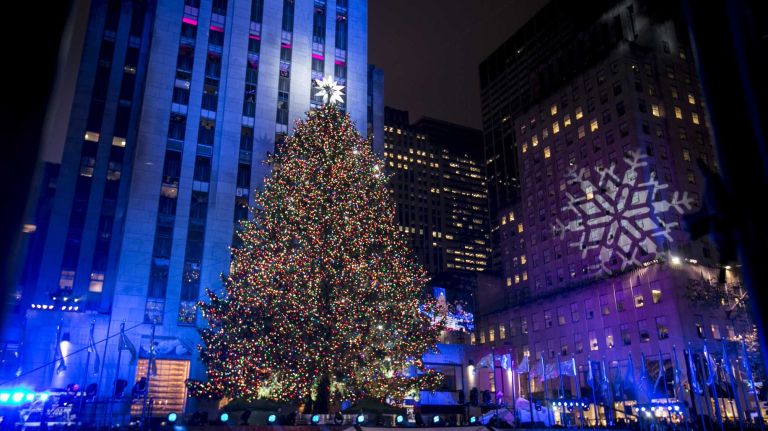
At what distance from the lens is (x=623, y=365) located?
62.2 meters

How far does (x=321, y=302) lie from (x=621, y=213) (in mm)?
53772

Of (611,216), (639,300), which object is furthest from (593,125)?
(639,300)

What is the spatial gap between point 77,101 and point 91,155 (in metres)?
5.41

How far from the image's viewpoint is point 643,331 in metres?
60.4

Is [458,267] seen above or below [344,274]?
above

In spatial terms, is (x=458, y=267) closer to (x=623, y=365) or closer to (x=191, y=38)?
(x=623, y=365)

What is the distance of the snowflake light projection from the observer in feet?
215

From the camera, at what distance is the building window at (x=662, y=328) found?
5772cm

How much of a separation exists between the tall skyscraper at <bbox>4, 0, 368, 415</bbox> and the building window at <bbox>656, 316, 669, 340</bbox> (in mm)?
37786

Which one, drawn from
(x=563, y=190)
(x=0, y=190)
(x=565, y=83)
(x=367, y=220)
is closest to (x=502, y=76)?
(x=565, y=83)

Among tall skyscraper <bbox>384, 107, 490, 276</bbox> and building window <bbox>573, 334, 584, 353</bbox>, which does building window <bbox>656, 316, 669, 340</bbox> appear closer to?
building window <bbox>573, 334, 584, 353</bbox>

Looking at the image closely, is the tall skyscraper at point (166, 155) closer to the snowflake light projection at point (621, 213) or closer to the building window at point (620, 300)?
the building window at point (620, 300)

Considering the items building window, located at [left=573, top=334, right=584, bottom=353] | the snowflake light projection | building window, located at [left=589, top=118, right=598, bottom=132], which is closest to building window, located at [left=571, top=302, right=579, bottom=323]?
building window, located at [left=573, top=334, right=584, bottom=353]

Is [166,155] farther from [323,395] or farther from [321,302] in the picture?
[323,395]
